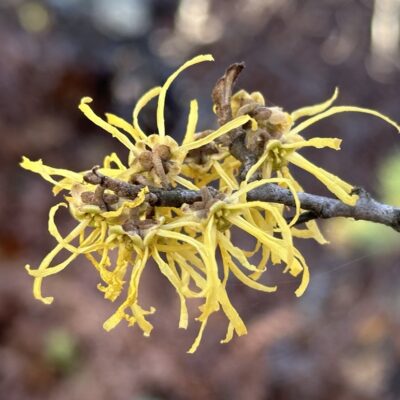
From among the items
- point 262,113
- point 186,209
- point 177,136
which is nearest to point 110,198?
point 186,209

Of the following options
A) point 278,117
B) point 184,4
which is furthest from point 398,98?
point 278,117

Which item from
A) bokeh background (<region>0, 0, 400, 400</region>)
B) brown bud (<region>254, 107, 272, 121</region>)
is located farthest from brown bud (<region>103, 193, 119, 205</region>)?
bokeh background (<region>0, 0, 400, 400</region>)

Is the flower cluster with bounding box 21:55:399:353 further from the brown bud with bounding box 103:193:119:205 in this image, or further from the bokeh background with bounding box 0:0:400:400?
the bokeh background with bounding box 0:0:400:400

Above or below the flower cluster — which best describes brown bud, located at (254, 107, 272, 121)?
above

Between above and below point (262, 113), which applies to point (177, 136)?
below

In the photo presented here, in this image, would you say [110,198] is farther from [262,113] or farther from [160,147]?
[262,113]

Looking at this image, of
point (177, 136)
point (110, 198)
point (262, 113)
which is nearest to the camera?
point (110, 198)

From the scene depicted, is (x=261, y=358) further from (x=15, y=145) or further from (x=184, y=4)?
(x=184, y=4)
